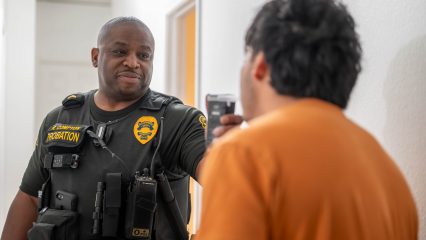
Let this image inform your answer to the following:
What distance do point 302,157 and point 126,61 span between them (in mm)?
1135

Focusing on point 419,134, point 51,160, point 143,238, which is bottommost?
point 143,238

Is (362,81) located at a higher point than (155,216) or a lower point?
higher

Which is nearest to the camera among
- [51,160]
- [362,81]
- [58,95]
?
[362,81]

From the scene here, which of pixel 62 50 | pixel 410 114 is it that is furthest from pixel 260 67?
pixel 62 50

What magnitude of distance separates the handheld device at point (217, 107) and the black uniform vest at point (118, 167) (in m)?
0.56

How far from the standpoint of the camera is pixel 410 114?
115 cm

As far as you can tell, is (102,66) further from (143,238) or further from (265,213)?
(265,213)

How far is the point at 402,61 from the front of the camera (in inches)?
46.5

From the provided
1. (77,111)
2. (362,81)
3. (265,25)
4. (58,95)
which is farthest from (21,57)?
(265,25)

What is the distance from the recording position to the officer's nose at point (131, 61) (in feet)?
5.62

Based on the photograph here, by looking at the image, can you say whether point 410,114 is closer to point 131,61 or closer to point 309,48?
point 309,48

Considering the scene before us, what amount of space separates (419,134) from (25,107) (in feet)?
13.1

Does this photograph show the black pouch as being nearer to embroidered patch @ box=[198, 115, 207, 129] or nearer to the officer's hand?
embroidered patch @ box=[198, 115, 207, 129]

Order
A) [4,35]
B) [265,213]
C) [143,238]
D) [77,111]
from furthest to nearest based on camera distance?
[4,35], [77,111], [143,238], [265,213]
